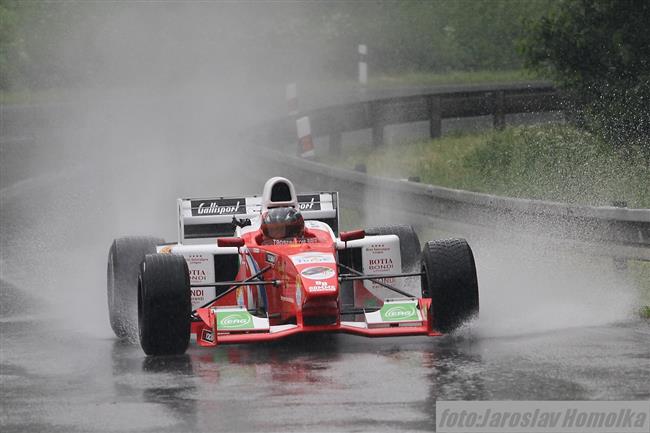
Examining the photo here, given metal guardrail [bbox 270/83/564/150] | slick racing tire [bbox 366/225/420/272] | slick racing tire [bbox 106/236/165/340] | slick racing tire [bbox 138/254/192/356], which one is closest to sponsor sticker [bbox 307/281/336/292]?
slick racing tire [bbox 138/254/192/356]

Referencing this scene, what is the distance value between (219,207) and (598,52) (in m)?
8.26

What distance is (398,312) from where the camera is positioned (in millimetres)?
11789

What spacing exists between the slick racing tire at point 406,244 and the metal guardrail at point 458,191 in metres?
1.25

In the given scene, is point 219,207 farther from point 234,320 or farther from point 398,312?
point 398,312

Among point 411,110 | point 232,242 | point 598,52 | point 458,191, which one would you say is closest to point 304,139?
point 411,110

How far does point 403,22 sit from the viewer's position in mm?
45125

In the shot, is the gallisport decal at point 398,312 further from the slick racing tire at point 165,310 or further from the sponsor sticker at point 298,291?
the slick racing tire at point 165,310

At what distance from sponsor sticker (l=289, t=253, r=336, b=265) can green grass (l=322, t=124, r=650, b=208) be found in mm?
3666

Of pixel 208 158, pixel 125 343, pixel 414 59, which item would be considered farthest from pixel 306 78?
pixel 125 343

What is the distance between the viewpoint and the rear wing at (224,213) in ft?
47.0

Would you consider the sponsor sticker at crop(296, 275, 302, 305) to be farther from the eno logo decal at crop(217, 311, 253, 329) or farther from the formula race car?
the eno logo decal at crop(217, 311, 253, 329)

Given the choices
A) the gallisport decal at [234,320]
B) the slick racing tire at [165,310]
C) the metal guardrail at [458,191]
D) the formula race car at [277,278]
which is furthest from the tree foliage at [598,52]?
the slick racing tire at [165,310]


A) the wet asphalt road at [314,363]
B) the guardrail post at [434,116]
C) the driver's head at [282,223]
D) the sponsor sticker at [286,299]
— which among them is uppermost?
the guardrail post at [434,116]

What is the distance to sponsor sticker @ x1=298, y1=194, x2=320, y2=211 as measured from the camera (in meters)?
14.4
